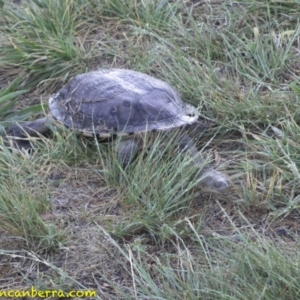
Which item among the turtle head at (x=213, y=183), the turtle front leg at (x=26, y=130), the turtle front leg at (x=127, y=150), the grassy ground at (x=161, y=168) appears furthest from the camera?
the turtle front leg at (x=26, y=130)

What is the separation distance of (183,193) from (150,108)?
2.40ft

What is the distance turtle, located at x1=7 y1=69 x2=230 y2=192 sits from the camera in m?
4.14

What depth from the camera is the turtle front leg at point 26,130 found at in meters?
4.48

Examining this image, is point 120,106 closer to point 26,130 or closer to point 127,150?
point 127,150

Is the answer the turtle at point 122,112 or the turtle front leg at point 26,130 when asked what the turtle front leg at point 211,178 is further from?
the turtle front leg at point 26,130

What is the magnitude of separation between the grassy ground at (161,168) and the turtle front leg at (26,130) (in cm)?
12

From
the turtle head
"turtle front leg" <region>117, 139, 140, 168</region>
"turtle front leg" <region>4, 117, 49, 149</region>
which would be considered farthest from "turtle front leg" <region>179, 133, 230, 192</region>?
"turtle front leg" <region>4, 117, 49, 149</region>

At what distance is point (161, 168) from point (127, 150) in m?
0.35

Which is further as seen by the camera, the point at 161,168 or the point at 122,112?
the point at 122,112

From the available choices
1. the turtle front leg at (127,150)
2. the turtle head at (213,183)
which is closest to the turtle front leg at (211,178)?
the turtle head at (213,183)

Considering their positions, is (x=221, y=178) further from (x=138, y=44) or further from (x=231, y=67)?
(x=138, y=44)

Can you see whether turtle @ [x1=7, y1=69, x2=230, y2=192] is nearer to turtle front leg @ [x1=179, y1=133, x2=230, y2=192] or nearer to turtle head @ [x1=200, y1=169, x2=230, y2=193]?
turtle front leg @ [x1=179, y1=133, x2=230, y2=192]

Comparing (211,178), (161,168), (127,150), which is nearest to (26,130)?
(127,150)

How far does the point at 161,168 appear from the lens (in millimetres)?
3768
